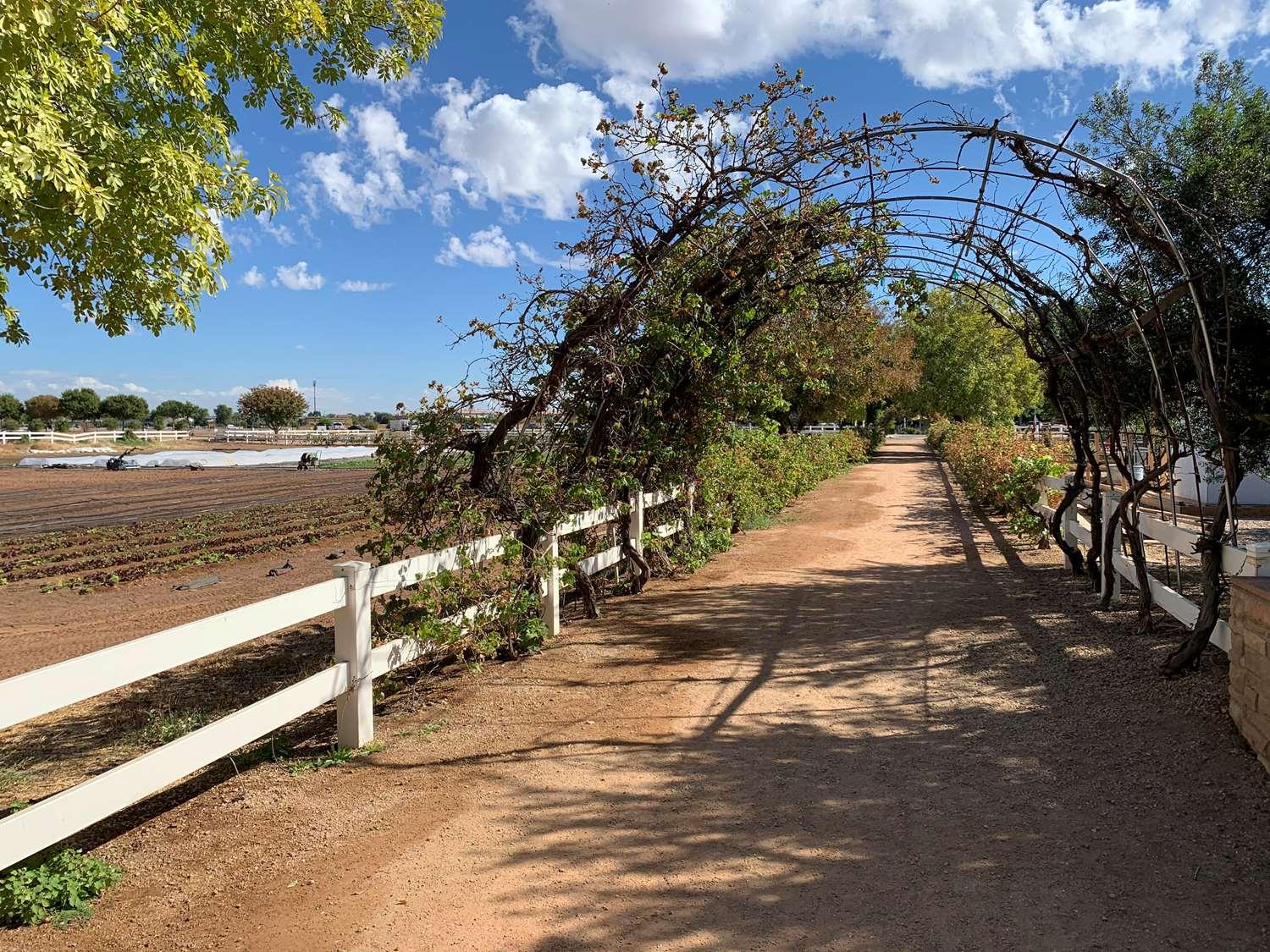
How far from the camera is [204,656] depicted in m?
3.94

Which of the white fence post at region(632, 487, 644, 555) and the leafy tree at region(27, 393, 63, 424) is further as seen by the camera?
the leafy tree at region(27, 393, 63, 424)

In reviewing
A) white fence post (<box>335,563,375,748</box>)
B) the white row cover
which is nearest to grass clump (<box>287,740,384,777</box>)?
white fence post (<box>335,563,375,748</box>)

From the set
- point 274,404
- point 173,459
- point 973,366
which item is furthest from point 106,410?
point 973,366

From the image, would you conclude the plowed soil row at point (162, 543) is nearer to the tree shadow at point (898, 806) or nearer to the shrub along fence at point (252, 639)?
the shrub along fence at point (252, 639)

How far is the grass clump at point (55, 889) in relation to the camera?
2.85 metres

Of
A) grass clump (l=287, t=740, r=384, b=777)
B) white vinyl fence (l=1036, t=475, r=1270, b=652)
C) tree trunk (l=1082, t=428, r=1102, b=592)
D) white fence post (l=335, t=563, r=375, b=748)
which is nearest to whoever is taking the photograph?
grass clump (l=287, t=740, r=384, b=777)

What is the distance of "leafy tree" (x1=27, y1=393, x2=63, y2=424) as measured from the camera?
8356 cm

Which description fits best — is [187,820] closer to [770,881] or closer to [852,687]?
[770,881]

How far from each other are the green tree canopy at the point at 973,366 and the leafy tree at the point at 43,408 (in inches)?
3364

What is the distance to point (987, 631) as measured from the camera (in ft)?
22.5

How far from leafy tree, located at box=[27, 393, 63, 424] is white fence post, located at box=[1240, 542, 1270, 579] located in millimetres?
99857

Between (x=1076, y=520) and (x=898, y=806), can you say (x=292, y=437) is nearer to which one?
(x=1076, y=520)

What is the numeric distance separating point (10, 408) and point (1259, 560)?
4047 inches

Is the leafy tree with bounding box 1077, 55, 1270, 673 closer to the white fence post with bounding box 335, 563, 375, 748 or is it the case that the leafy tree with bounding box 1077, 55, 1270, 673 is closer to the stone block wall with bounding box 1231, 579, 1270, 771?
the stone block wall with bounding box 1231, 579, 1270, 771
